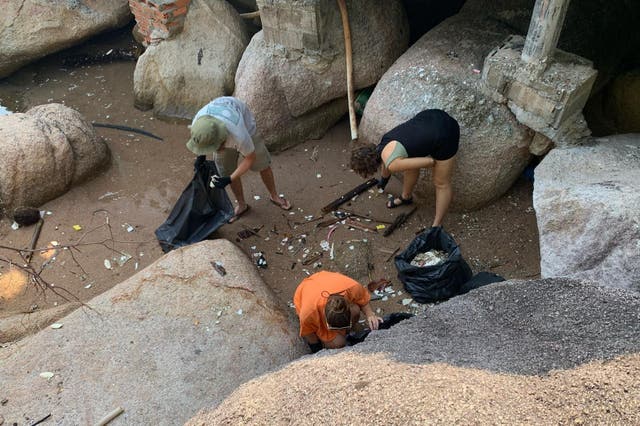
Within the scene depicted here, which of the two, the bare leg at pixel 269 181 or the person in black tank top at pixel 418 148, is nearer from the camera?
the person in black tank top at pixel 418 148

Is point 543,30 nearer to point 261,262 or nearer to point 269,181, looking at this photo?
point 269,181

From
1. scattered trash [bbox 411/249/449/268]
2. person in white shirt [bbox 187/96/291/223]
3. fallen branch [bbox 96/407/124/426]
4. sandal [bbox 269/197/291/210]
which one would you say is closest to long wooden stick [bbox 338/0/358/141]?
sandal [bbox 269/197/291/210]

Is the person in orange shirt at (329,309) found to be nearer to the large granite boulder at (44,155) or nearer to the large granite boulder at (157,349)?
the large granite boulder at (157,349)

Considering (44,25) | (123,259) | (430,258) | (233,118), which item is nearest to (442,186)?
(430,258)

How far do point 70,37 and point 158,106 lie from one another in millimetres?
2119

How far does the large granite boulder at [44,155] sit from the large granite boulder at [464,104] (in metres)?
3.30

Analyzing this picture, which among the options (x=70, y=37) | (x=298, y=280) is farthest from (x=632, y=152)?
(x=70, y=37)

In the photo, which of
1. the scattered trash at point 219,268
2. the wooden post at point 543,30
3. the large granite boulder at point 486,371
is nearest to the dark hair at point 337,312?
the large granite boulder at point 486,371

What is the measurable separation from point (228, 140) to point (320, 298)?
5.93 ft

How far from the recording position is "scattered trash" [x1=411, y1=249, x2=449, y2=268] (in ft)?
14.2

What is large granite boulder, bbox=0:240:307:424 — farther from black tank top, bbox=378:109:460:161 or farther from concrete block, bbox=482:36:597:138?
concrete block, bbox=482:36:597:138

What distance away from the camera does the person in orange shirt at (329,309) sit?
3432 millimetres

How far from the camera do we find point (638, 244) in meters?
3.10

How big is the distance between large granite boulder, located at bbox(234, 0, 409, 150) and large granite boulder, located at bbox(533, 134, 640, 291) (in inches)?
98.7
